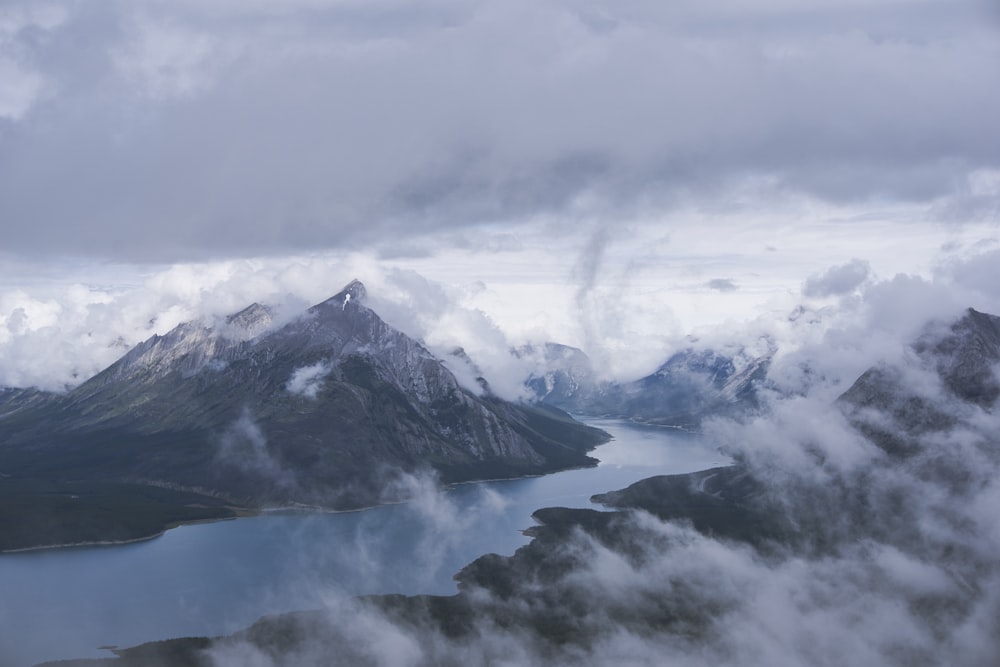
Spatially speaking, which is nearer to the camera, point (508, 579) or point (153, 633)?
point (153, 633)

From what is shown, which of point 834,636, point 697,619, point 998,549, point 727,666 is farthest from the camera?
point 998,549

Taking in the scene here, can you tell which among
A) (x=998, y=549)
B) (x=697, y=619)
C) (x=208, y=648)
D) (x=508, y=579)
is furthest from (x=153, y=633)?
(x=998, y=549)

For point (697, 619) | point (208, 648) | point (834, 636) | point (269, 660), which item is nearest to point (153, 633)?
point (208, 648)

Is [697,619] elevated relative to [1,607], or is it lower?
lower

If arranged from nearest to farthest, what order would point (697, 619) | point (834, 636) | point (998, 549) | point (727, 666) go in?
point (727, 666) < point (834, 636) < point (697, 619) < point (998, 549)

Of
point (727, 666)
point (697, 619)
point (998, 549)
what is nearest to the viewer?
point (727, 666)

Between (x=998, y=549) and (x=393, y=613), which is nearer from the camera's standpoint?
(x=393, y=613)

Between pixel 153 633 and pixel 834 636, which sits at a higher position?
pixel 153 633

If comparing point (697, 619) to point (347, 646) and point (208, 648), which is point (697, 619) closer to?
point (347, 646)

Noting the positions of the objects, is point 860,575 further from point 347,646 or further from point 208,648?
point 208,648
